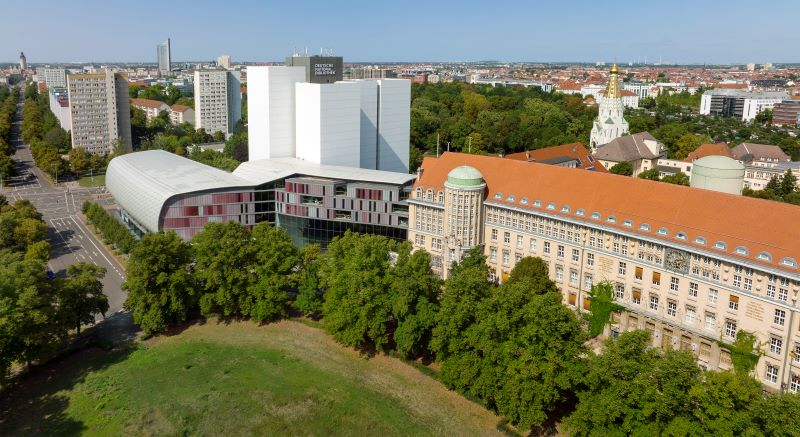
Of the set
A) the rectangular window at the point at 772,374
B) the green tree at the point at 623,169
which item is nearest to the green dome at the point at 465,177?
the rectangular window at the point at 772,374

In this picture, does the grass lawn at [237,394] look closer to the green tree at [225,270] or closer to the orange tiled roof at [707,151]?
the green tree at [225,270]

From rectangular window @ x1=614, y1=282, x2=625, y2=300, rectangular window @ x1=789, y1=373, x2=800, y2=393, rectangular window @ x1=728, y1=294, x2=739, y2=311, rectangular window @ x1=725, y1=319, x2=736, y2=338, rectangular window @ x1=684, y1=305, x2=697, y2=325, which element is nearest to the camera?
rectangular window @ x1=789, y1=373, x2=800, y2=393

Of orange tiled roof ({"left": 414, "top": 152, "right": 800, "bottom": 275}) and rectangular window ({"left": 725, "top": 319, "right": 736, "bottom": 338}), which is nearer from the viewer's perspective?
orange tiled roof ({"left": 414, "top": 152, "right": 800, "bottom": 275})

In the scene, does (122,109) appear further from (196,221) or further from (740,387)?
(740,387)

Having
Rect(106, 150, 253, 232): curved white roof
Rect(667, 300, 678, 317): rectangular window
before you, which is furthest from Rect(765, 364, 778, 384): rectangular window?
Rect(106, 150, 253, 232): curved white roof

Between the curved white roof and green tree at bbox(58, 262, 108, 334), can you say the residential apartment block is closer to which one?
the curved white roof

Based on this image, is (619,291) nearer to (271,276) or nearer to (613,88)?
(271,276)
